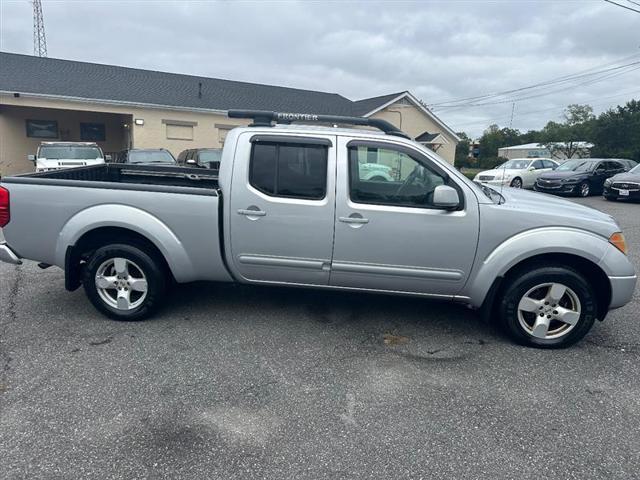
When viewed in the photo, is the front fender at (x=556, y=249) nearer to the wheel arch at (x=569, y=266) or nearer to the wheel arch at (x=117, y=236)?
the wheel arch at (x=569, y=266)

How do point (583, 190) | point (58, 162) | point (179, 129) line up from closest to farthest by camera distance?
point (58, 162)
point (583, 190)
point (179, 129)

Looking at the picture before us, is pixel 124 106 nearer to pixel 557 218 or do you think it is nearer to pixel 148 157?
pixel 148 157

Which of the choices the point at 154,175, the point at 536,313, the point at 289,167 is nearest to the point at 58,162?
the point at 154,175

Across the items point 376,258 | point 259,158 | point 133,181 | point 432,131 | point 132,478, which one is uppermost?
point 432,131

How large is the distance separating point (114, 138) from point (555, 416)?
26.2 m

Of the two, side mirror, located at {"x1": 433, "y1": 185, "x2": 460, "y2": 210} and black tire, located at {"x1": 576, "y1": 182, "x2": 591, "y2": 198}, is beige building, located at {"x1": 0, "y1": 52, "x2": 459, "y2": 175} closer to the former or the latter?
black tire, located at {"x1": 576, "y1": 182, "x2": 591, "y2": 198}

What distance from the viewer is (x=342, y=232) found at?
3873 millimetres

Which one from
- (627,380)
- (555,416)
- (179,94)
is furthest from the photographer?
(179,94)

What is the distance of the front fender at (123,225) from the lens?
156 inches

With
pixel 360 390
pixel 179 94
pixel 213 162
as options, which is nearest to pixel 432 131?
pixel 179 94

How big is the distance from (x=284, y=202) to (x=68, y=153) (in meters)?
13.5

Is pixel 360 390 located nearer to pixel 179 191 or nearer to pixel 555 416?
pixel 555 416

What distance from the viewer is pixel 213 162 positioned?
1397 centimetres

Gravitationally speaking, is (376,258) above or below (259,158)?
below
